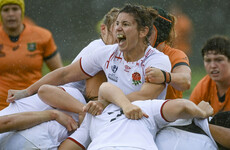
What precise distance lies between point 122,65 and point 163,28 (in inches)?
33.9

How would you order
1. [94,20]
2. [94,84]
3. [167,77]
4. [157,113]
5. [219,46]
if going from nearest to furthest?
[157,113], [167,77], [94,84], [219,46], [94,20]

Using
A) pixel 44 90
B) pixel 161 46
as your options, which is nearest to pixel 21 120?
pixel 44 90

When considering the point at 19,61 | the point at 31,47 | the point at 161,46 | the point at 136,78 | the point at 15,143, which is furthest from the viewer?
the point at 31,47

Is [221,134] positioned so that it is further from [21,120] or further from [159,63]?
[21,120]

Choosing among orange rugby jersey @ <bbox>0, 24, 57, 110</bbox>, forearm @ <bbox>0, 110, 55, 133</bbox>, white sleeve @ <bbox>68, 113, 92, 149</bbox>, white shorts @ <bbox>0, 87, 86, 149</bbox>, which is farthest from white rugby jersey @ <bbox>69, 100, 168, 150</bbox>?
orange rugby jersey @ <bbox>0, 24, 57, 110</bbox>

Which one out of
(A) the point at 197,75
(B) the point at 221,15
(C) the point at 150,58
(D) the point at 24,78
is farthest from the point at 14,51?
(B) the point at 221,15

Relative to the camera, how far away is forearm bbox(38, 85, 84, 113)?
135 inches

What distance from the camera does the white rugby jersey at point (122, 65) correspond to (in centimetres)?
345

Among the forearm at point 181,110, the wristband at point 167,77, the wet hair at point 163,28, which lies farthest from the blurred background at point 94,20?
the forearm at point 181,110

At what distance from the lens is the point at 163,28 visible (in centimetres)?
420

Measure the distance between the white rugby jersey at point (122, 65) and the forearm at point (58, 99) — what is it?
351mm

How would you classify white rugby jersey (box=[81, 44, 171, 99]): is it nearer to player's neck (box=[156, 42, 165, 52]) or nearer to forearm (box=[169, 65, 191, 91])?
forearm (box=[169, 65, 191, 91])

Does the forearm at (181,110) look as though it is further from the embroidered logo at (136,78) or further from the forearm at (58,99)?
the forearm at (58,99)

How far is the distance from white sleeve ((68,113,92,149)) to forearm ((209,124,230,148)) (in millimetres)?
906
